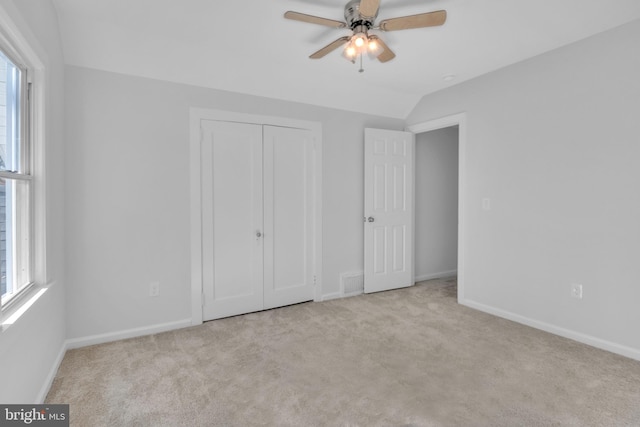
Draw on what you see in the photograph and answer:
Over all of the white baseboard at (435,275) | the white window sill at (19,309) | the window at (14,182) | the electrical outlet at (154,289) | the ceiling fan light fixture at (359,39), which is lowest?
the white baseboard at (435,275)

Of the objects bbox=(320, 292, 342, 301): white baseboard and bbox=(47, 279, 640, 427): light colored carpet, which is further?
bbox=(320, 292, 342, 301): white baseboard

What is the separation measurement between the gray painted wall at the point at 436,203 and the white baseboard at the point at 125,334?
10.6ft

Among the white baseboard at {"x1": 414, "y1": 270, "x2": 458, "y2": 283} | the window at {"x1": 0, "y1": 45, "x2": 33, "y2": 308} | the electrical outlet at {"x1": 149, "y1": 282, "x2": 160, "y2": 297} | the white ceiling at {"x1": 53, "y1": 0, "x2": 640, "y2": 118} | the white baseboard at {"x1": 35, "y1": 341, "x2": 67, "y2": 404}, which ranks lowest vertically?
A: the white baseboard at {"x1": 35, "y1": 341, "x2": 67, "y2": 404}

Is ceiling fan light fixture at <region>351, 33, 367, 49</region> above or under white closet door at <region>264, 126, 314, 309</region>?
above

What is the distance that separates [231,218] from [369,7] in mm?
2250

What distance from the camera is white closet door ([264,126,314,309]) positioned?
3574 millimetres

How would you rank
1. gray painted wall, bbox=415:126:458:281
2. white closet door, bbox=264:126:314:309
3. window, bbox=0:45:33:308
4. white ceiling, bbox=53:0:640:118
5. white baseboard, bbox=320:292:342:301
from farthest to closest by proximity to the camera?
1. gray painted wall, bbox=415:126:458:281
2. white baseboard, bbox=320:292:342:301
3. white closet door, bbox=264:126:314:309
4. white ceiling, bbox=53:0:640:118
5. window, bbox=0:45:33:308

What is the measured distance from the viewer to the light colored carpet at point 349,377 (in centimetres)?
186

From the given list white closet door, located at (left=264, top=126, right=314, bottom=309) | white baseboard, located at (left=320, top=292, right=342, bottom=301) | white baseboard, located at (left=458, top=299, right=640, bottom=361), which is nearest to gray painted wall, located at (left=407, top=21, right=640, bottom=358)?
white baseboard, located at (left=458, top=299, right=640, bottom=361)

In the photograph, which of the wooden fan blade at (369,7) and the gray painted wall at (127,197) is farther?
the gray painted wall at (127,197)

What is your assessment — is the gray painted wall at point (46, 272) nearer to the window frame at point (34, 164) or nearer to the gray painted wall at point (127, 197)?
the window frame at point (34, 164)

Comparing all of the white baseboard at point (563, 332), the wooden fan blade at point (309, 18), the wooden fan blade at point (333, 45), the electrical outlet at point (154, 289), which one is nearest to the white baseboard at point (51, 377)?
the electrical outlet at point (154, 289)

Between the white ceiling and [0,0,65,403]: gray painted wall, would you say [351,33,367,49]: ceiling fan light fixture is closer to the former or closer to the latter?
the white ceiling

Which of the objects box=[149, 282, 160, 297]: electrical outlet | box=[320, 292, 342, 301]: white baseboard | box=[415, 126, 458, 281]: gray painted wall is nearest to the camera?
box=[149, 282, 160, 297]: electrical outlet
